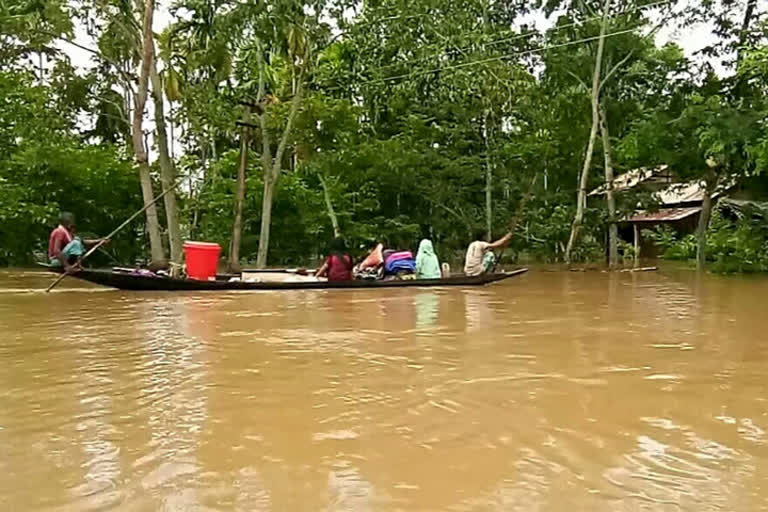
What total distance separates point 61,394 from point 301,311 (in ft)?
16.4

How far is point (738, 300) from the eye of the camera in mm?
11422

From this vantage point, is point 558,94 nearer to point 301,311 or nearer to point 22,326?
point 301,311

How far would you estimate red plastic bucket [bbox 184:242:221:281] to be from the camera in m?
12.6

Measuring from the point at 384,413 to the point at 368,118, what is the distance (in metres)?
18.5

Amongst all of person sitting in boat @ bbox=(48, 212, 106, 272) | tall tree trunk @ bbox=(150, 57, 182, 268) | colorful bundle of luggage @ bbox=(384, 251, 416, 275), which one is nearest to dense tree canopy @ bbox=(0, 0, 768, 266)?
tall tree trunk @ bbox=(150, 57, 182, 268)

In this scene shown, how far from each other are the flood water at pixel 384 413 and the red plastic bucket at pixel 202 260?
368 cm

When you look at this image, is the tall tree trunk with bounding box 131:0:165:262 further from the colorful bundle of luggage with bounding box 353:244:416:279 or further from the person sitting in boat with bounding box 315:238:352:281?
the colorful bundle of luggage with bounding box 353:244:416:279

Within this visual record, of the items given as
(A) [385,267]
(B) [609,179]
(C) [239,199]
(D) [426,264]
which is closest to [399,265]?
(A) [385,267]

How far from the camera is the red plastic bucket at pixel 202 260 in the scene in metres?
12.6

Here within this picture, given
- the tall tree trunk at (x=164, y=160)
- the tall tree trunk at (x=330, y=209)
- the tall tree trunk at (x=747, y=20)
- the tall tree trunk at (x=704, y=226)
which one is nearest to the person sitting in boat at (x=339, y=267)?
the tall tree trunk at (x=164, y=160)

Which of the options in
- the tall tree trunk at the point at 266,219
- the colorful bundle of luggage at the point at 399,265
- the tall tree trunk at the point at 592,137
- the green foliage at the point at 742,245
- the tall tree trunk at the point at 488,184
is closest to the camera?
the colorful bundle of luggage at the point at 399,265

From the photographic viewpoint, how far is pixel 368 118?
2234cm

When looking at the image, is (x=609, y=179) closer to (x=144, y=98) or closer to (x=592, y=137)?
(x=592, y=137)

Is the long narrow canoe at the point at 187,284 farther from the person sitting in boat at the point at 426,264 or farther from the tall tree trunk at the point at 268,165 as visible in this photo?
the tall tree trunk at the point at 268,165
